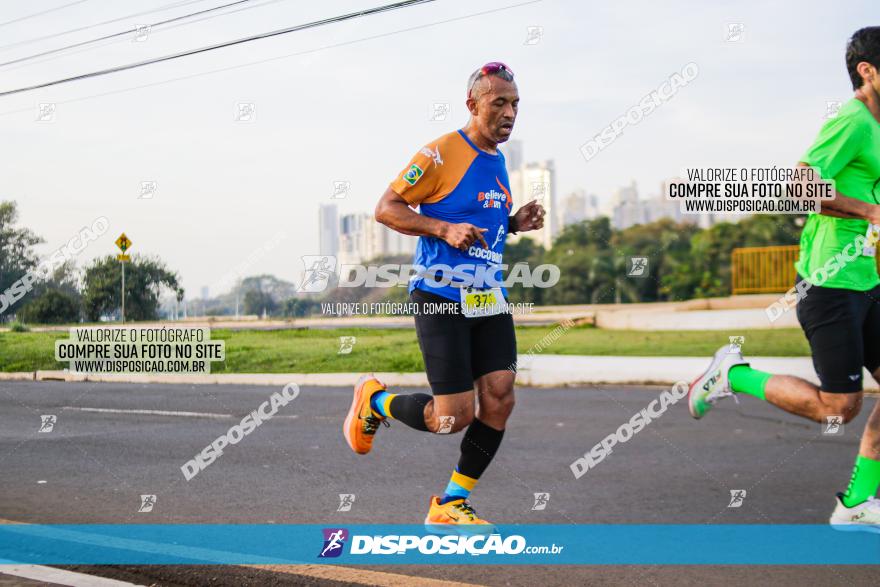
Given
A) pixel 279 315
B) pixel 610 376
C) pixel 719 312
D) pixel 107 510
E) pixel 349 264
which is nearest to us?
pixel 349 264

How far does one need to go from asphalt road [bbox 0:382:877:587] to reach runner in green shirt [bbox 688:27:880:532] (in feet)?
2.76

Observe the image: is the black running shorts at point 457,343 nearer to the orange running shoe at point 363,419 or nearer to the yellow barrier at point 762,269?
the orange running shoe at point 363,419

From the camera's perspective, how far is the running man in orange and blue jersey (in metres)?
3.79

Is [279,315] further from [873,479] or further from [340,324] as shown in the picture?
[873,479]

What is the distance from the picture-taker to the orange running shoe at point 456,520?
420 centimetres

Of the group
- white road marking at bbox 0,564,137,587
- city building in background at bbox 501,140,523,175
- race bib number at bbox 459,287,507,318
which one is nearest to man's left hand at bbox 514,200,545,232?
city building in background at bbox 501,140,523,175

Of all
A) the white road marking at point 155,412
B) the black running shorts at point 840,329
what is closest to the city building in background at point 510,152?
the black running shorts at point 840,329

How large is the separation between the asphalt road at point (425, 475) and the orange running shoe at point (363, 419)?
766 millimetres

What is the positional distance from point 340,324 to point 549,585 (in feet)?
13.8

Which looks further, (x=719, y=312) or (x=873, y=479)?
(x=719, y=312)

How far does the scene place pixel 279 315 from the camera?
6855 mm

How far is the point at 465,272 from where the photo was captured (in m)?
3.97

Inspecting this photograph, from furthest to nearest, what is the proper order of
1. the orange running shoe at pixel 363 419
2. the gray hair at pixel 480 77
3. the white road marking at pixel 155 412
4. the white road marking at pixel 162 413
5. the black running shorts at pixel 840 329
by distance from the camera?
1. the white road marking at pixel 155 412
2. the white road marking at pixel 162 413
3. the orange running shoe at pixel 363 419
4. the black running shorts at pixel 840 329
5. the gray hair at pixel 480 77

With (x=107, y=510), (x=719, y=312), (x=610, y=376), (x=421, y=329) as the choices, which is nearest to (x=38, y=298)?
(x=107, y=510)
